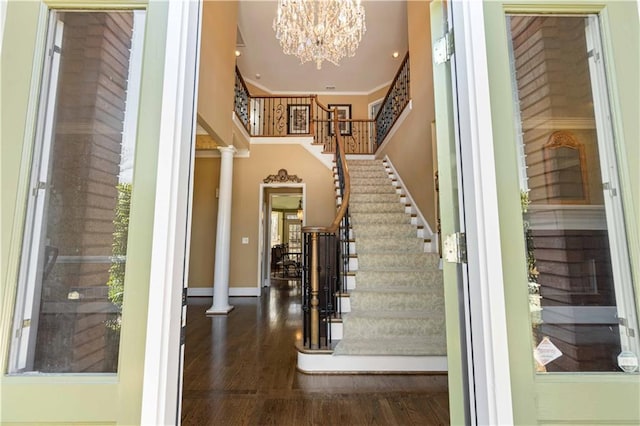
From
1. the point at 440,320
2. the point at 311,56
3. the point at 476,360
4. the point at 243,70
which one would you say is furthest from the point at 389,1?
the point at 476,360

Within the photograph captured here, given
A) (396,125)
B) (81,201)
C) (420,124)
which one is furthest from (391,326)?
(396,125)

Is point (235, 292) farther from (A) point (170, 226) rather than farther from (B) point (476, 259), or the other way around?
(B) point (476, 259)

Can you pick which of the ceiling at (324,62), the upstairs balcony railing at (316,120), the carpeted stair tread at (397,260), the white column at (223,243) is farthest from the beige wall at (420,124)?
the white column at (223,243)

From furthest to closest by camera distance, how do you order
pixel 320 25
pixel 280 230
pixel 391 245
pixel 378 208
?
pixel 280 230 < pixel 378 208 < pixel 391 245 < pixel 320 25

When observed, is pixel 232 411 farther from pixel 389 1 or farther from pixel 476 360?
pixel 389 1

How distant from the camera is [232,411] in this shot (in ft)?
6.64

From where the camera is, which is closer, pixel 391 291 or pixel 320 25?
pixel 391 291

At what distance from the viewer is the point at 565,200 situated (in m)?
1.06

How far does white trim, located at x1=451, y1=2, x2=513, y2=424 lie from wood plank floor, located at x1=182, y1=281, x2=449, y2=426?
1.28m

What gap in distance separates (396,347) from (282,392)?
43.6 inches

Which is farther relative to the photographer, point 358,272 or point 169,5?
point 358,272

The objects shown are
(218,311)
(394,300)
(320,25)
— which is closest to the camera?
(394,300)

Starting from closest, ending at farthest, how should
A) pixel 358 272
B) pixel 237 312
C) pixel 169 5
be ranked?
pixel 169 5 → pixel 358 272 → pixel 237 312

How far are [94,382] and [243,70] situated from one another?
320 inches
